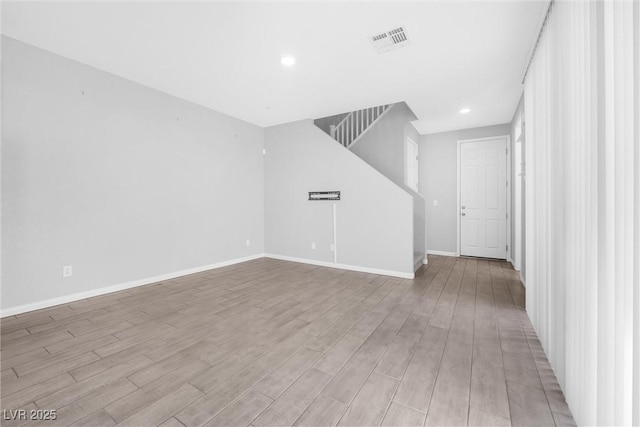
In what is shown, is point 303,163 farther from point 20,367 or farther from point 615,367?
point 615,367

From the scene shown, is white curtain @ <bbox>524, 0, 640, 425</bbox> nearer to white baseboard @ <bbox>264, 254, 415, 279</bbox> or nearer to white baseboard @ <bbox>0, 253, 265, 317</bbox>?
white baseboard @ <bbox>264, 254, 415, 279</bbox>

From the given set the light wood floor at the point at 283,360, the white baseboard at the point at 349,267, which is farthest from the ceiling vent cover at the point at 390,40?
the white baseboard at the point at 349,267

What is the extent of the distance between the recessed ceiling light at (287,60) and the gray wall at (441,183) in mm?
4328

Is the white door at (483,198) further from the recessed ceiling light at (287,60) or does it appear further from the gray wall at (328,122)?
the recessed ceiling light at (287,60)

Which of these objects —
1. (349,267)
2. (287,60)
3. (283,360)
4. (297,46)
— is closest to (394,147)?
(349,267)

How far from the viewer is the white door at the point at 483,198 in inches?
216

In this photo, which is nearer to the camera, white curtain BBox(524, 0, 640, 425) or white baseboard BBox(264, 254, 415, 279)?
white curtain BBox(524, 0, 640, 425)

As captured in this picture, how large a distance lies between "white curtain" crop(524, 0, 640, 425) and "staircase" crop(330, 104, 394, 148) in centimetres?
401

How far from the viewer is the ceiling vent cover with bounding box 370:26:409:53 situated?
8.53 ft

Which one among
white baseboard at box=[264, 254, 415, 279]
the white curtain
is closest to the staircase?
white baseboard at box=[264, 254, 415, 279]

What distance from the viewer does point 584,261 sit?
138cm

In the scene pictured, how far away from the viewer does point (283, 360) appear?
2004 mm

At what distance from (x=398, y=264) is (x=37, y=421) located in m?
4.11

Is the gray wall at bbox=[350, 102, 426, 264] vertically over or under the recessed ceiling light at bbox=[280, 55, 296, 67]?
under
